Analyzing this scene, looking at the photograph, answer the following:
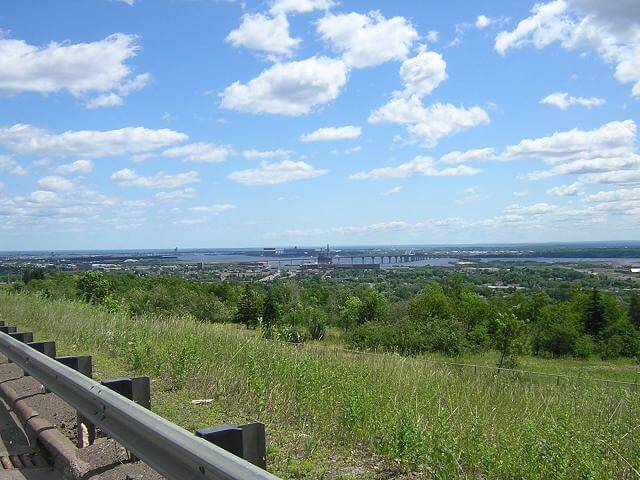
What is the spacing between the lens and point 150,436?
13.0ft

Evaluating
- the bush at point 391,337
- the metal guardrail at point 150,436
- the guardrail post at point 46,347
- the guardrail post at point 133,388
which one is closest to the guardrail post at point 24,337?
the guardrail post at point 46,347

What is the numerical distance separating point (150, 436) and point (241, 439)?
2.12ft

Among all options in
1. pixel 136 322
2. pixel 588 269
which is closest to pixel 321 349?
pixel 136 322

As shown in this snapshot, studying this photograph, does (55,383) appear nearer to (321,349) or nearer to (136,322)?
(321,349)

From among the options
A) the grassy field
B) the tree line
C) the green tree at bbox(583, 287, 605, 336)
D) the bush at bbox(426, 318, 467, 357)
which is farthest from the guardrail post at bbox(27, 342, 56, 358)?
the green tree at bbox(583, 287, 605, 336)

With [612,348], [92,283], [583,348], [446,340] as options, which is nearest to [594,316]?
[612,348]

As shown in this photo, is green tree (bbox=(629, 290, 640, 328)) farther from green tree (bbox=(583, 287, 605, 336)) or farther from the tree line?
green tree (bbox=(583, 287, 605, 336))

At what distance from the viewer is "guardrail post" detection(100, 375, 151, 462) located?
5281 millimetres

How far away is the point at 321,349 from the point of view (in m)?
10.8

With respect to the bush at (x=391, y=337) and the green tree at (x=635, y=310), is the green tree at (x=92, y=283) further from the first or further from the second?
the green tree at (x=635, y=310)

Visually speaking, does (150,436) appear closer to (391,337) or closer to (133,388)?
(133,388)

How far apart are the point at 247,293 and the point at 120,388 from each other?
70101mm

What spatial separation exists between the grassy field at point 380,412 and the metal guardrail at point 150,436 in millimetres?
949

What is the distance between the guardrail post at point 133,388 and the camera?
5281 millimetres
